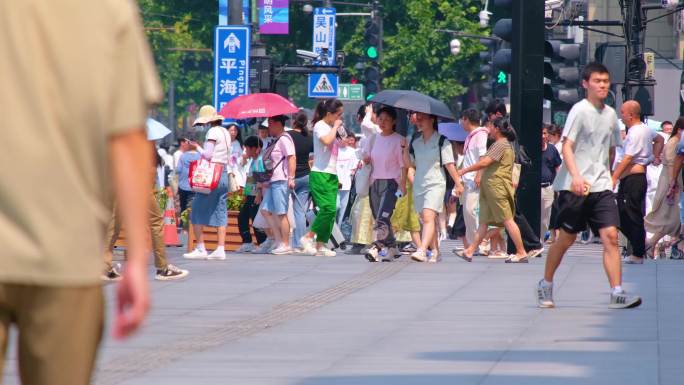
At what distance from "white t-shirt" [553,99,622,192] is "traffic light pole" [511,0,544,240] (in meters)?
6.65

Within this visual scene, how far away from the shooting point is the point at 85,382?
11.3ft

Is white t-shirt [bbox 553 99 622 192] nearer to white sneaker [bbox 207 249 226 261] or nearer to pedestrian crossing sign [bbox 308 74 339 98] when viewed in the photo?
white sneaker [bbox 207 249 226 261]

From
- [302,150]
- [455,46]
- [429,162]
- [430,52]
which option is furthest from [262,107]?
[430,52]

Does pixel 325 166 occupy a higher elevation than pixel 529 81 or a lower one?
lower

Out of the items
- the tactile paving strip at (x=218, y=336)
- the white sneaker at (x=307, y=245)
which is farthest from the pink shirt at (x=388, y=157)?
the tactile paving strip at (x=218, y=336)

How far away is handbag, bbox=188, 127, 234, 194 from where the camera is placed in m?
17.0

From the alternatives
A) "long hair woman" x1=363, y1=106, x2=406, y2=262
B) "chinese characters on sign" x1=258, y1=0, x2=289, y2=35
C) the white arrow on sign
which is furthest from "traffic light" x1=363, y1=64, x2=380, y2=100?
"long hair woman" x1=363, y1=106, x2=406, y2=262

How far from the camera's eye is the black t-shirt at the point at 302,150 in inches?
733

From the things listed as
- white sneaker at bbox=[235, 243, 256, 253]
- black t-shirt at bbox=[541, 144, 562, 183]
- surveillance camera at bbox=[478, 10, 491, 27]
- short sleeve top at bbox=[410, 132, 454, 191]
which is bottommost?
white sneaker at bbox=[235, 243, 256, 253]

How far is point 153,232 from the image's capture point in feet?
46.3

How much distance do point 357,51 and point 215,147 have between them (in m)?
35.6

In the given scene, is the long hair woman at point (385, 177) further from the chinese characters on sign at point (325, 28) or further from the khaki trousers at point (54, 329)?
the chinese characters on sign at point (325, 28)

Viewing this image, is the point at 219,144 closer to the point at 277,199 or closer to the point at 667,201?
the point at 277,199

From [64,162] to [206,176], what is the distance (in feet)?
44.9
